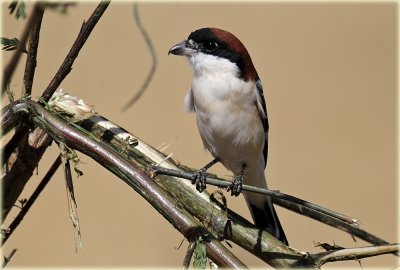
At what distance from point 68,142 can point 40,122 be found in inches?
3.2

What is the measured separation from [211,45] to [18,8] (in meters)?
1.56

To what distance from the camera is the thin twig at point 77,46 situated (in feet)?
4.16

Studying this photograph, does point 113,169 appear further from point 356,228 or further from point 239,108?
point 239,108

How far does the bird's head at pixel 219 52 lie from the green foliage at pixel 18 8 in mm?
1458

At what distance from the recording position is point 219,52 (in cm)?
240

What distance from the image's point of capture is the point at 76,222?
49.3 inches

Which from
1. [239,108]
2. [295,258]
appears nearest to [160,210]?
[295,258]

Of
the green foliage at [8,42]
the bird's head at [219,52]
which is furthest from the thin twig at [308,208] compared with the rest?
the bird's head at [219,52]

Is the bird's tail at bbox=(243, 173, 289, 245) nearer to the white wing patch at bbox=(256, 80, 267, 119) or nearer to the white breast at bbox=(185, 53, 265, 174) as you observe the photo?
the white breast at bbox=(185, 53, 265, 174)

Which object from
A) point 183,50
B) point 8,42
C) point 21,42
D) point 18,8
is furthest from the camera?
point 183,50

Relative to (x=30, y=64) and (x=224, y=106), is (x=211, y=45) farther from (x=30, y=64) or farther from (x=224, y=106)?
(x=30, y=64)

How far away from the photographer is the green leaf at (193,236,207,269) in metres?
1.09

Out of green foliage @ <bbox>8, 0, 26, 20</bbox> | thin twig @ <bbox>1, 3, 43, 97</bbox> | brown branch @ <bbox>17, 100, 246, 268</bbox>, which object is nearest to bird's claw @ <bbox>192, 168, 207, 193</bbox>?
brown branch @ <bbox>17, 100, 246, 268</bbox>

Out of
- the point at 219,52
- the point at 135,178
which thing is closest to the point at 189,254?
the point at 135,178
